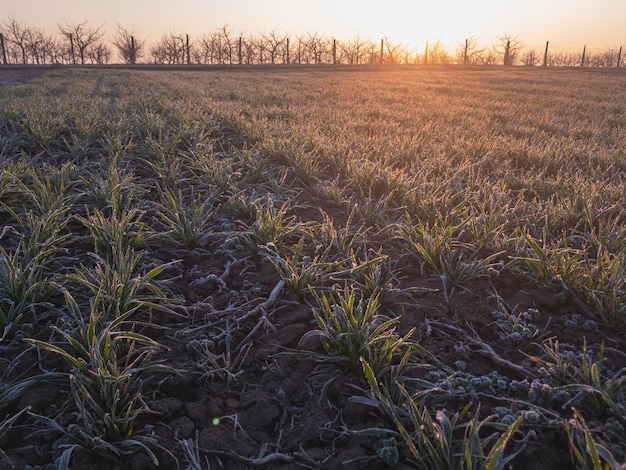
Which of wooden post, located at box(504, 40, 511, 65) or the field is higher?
wooden post, located at box(504, 40, 511, 65)

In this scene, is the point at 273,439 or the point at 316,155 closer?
the point at 273,439

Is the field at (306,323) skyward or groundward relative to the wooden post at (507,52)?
groundward

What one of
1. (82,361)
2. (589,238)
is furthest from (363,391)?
(589,238)

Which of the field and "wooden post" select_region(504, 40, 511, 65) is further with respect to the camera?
"wooden post" select_region(504, 40, 511, 65)

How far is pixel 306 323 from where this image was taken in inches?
79.7

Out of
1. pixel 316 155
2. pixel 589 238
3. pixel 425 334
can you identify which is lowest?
pixel 425 334

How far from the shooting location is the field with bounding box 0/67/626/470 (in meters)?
1.38

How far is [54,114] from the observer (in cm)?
554

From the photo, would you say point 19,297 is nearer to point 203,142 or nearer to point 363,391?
point 363,391

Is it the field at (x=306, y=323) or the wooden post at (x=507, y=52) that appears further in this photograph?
the wooden post at (x=507, y=52)

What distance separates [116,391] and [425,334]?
1310 mm

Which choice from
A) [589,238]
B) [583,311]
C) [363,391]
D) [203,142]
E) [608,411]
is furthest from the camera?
[203,142]

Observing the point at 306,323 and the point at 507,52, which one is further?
the point at 507,52

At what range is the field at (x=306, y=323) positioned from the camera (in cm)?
138
